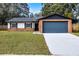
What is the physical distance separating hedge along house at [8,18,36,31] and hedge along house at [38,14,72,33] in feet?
17.6

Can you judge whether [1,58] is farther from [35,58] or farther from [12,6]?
[12,6]

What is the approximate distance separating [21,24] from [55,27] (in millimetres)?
8127

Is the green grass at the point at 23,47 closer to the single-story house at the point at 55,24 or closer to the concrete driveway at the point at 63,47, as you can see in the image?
the concrete driveway at the point at 63,47

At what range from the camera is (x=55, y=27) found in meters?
34.7

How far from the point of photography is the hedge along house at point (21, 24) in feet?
132

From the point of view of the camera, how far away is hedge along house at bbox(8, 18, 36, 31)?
40.2 meters

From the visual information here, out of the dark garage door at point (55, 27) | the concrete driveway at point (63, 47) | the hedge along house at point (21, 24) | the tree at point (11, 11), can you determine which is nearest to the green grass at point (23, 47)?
the concrete driveway at point (63, 47)

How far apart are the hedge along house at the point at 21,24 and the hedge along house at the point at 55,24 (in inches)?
211

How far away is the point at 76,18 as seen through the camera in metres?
39.8

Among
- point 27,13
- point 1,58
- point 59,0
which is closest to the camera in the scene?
point 1,58

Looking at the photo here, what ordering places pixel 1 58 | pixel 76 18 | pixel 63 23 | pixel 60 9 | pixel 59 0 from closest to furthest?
pixel 1 58 → pixel 59 0 → pixel 63 23 → pixel 76 18 → pixel 60 9

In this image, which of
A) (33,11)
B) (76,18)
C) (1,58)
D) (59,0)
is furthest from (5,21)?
(1,58)

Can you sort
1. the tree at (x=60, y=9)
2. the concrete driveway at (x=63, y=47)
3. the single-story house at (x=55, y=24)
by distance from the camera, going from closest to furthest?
1. the concrete driveway at (x=63, y=47)
2. the single-story house at (x=55, y=24)
3. the tree at (x=60, y=9)

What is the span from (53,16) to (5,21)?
404 inches
